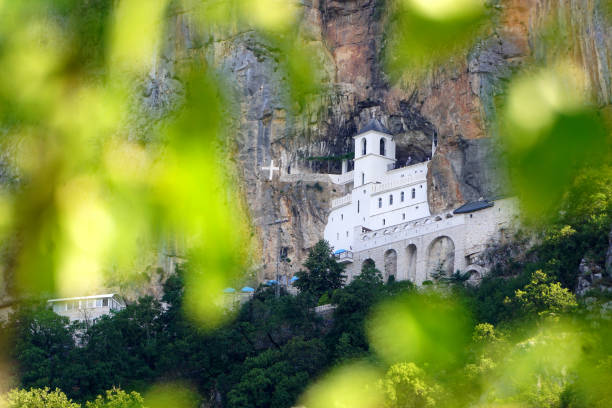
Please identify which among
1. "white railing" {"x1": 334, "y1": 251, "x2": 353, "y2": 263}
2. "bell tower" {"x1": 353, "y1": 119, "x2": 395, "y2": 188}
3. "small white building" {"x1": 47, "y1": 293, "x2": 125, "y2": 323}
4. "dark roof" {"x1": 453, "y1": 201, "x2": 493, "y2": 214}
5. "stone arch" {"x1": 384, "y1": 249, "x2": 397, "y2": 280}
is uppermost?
"bell tower" {"x1": 353, "y1": 119, "x2": 395, "y2": 188}

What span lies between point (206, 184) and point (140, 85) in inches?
318

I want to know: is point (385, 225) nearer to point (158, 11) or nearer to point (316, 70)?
point (316, 70)

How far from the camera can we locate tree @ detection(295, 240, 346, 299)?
2547 inches

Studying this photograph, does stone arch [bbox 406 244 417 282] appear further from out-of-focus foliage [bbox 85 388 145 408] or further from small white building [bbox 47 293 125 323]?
out-of-focus foliage [bbox 85 388 145 408]

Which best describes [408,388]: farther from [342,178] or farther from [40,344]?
[342,178]

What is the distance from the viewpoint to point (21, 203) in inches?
2854

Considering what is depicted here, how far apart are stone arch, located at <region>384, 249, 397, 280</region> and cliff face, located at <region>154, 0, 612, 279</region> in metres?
3.30

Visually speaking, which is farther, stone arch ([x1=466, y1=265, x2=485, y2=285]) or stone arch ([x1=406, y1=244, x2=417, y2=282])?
stone arch ([x1=406, y1=244, x2=417, y2=282])

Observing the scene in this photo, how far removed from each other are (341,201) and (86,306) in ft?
50.3

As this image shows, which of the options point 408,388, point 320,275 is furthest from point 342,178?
point 408,388

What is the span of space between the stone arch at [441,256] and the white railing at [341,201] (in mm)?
8327

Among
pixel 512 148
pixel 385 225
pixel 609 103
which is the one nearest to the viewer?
Result: pixel 609 103

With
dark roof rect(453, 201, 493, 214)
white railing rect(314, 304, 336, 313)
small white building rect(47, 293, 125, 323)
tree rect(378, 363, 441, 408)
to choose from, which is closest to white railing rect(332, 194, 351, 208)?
dark roof rect(453, 201, 493, 214)

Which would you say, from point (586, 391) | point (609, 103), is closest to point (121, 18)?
point (609, 103)
